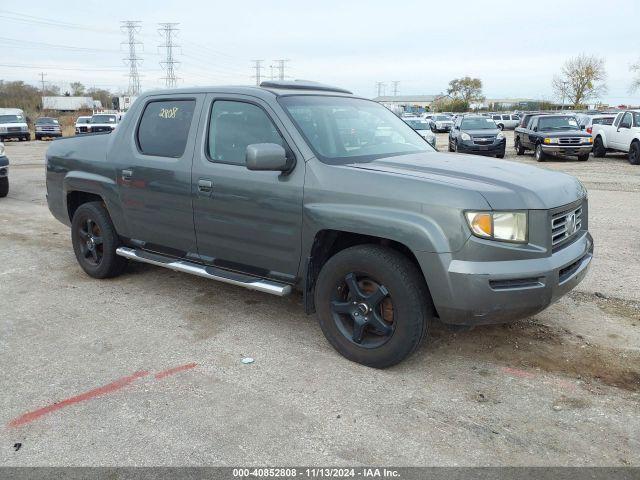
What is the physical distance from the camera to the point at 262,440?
2908mm

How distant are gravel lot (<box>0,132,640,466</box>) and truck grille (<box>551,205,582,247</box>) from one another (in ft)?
2.85

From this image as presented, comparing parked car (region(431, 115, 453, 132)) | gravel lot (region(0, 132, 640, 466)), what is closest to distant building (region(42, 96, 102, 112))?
parked car (region(431, 115, 453, 132))

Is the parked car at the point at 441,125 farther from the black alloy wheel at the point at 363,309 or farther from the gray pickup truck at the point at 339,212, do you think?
the black alloy wheel at the point at 363,309

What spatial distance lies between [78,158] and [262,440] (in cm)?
381

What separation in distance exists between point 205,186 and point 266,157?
83 cm

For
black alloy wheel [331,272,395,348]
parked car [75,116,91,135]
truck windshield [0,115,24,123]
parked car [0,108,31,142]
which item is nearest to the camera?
black alloy wheel [331,272,395,348]

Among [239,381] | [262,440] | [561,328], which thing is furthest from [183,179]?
[561,328]

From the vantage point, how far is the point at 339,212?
3604 mm

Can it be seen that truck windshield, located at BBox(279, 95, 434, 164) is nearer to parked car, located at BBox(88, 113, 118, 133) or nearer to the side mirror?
the side mirror

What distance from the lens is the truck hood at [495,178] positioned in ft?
10.7

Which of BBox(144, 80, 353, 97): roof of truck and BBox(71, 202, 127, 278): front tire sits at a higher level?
BBox(144, 80, 353, 97): roof of truck

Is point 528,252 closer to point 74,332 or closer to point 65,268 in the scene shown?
point 74,332

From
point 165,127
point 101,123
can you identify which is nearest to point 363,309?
point 165,127

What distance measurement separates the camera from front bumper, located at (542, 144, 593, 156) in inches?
728
